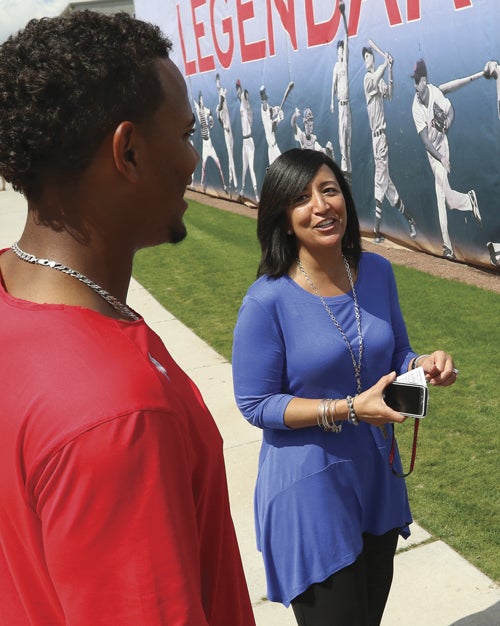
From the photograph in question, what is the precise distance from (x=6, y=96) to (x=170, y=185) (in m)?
0.28

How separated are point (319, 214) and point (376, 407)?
0.78m

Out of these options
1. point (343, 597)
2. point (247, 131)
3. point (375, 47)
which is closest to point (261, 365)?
point (343, 597)

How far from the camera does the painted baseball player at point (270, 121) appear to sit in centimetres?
1348

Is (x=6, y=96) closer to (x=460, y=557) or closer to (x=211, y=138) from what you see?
(x=460, y=557)

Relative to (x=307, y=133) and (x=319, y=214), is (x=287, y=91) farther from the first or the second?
(x=319, y=214)

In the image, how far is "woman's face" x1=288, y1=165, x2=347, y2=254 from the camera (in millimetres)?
2625

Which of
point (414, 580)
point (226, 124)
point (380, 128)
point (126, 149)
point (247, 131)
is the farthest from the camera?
point (226, 124)

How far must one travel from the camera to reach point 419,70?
893 centimetres

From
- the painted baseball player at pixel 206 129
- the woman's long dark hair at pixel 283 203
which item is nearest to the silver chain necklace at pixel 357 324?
the woman's long dark hair at pixel 283 203

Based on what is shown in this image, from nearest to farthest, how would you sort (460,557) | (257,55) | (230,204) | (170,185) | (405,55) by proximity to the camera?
(170,185)
(460,557)
(405,55)
(257,55)
(230,204)

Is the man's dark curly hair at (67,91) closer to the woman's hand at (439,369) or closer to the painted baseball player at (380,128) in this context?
the woman's hand at (439,369)

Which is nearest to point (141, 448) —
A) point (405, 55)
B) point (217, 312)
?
point (217, 312)

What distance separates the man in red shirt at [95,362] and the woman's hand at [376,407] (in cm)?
106

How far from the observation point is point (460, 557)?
3494 mm
